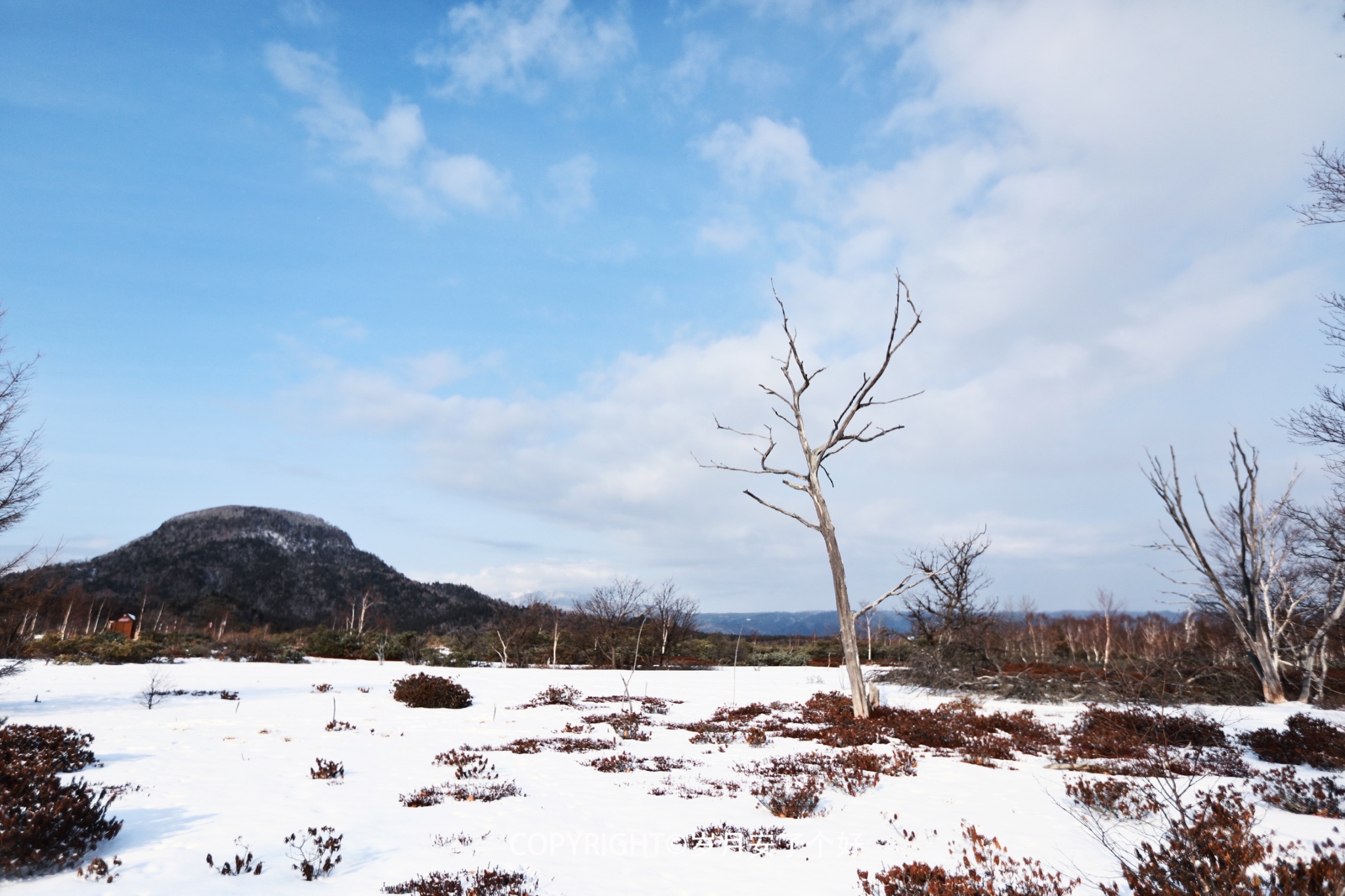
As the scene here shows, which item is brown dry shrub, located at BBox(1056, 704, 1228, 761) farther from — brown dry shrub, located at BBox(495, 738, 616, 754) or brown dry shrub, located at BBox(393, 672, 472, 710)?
brown dry shrub, located at BBox(393, 672, 472, 710)

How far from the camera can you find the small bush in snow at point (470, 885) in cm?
490

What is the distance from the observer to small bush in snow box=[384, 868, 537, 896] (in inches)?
193

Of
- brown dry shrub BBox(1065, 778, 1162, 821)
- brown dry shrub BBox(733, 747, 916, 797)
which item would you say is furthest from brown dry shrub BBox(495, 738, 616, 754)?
brown dry shrub BBox(1065, 778, 1162, 821)

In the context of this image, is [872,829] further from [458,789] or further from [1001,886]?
[458,789]

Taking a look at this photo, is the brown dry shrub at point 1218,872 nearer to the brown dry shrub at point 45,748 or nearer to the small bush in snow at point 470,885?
the small bush in snow at point 470,885

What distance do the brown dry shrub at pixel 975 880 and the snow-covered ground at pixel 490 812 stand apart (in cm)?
30

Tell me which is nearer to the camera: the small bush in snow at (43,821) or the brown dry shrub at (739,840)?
the small bush in snow at (43,821)

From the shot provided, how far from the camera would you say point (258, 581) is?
3356 inches

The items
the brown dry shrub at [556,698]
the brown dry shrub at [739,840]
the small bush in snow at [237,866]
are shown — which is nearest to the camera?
the small bush in snow at [237,866]

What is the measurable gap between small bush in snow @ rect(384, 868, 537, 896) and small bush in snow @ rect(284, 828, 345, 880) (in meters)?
0.77

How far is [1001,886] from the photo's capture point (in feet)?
17.4

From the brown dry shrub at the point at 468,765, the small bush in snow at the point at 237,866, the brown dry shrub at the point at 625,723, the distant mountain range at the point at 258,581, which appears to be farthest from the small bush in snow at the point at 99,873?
the distant mountain range at the point at 258,581

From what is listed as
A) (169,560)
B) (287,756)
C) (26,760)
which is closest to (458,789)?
(287,756)

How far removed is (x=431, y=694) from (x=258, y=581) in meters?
86.2
